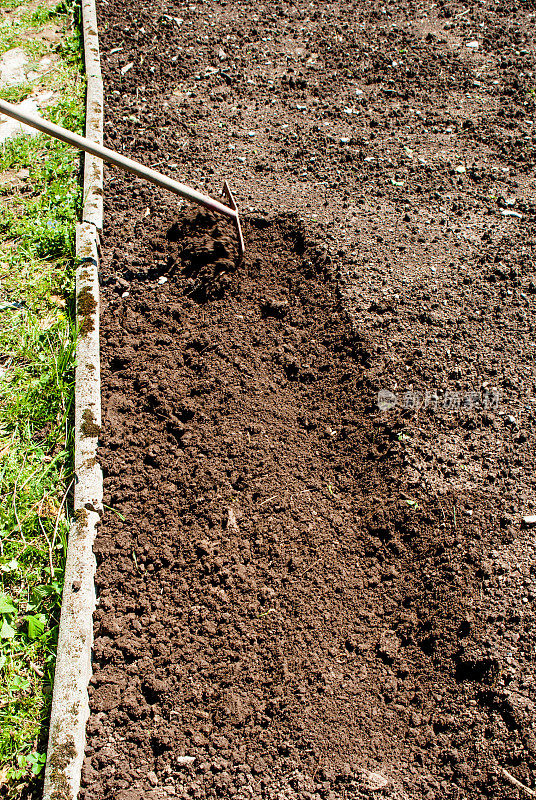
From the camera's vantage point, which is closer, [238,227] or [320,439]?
[320,439]

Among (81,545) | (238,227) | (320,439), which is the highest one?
(238,227)

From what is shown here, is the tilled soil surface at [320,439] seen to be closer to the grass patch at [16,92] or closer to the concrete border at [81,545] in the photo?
the concrete border at [81,545]

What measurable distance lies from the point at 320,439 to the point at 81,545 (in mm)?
1255

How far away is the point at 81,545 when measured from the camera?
8.03 ft

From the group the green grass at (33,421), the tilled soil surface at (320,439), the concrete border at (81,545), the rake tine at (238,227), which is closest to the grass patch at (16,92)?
the green grass at (33,421)

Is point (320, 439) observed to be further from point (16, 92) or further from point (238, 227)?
point (16, 92)

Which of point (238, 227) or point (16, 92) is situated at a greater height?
point (16, 92)

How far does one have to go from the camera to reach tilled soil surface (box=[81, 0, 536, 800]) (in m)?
2.09

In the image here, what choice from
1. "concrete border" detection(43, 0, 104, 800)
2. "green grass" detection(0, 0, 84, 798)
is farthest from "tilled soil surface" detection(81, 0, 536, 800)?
"green grass" detection(0, 0, 84, 798)

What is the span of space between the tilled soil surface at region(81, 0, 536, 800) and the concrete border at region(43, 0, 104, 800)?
0.07 metres

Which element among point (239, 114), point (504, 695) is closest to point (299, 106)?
point (239, 114)

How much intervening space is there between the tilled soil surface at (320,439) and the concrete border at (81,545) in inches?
2.6

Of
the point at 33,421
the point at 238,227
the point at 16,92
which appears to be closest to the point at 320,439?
the point at 238,227

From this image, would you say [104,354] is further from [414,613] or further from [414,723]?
[414,723]
